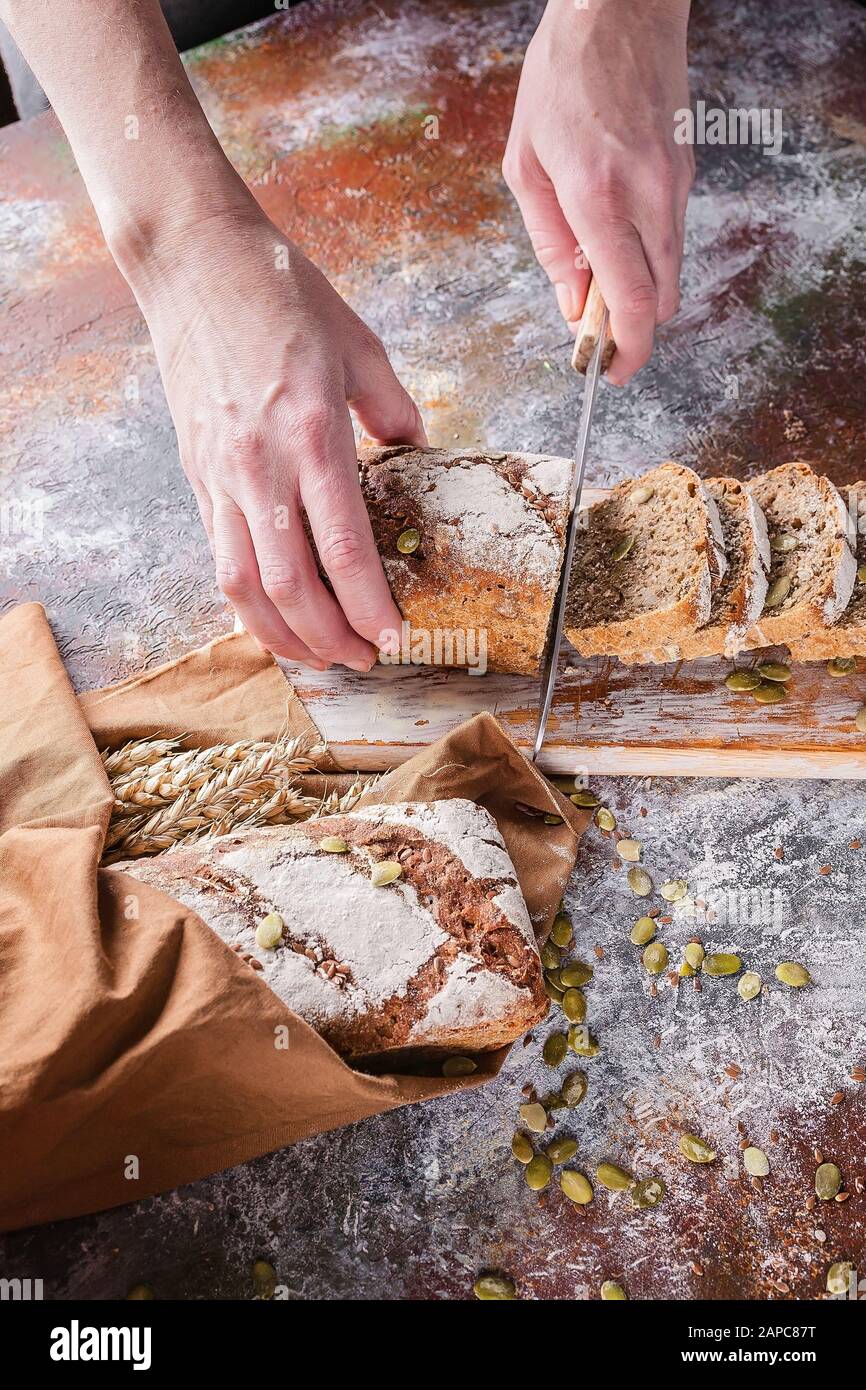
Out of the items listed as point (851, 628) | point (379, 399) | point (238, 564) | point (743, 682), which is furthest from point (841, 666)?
point (238, 564)

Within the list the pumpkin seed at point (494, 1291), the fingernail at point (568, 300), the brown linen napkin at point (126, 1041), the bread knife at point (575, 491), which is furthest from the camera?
the fingernail at point (568, 300)

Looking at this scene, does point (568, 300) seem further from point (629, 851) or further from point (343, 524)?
point (629, 851)

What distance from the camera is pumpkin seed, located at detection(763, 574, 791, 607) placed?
295 cm

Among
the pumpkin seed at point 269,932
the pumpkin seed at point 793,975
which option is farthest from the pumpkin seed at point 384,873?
the pumpkin seed at point 793,975

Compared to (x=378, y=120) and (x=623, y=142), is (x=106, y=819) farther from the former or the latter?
(x=378, y=120)

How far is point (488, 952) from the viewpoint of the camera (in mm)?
2385

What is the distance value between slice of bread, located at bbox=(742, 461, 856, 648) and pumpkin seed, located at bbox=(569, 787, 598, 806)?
0.62 m

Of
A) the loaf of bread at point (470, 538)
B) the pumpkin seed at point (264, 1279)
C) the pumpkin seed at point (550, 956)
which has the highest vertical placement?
the loaf of bread at point (470, 538)

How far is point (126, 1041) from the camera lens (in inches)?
86.2

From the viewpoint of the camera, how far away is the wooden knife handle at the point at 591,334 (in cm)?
294

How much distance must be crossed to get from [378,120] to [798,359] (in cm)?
212

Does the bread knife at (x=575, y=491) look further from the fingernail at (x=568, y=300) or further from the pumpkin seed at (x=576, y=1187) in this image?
the pumpkin seed at (x=576, y=1187)

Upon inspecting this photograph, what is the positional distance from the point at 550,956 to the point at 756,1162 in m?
0.67

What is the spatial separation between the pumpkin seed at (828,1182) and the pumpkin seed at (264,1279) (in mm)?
1253
